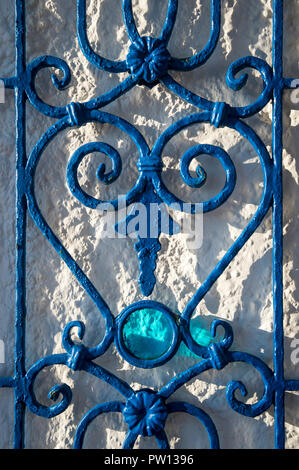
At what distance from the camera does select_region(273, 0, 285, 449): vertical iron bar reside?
24.5 inches

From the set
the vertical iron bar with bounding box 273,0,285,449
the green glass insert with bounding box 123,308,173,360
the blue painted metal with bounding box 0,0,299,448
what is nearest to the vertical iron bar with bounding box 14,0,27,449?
the blue painted metal with bounding box 0,0,299,448

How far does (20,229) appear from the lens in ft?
2.10

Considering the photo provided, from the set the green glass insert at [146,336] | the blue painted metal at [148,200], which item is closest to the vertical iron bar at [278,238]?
the blue painted metal at [148,200]

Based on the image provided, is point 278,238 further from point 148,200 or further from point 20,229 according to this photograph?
point 20,229

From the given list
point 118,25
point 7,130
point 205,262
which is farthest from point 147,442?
point 118,25

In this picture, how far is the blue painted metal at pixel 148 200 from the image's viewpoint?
0.62 m

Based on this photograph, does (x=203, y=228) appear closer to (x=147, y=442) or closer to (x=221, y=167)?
(x=221, y=167)

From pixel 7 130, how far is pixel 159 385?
1.33 ft

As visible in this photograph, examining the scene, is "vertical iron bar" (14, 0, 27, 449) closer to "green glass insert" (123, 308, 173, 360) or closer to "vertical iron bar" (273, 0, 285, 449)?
"green glass insert" (123, 308, 173, 360)

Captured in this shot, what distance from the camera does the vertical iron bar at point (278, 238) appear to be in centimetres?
62

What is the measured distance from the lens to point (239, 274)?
648 millimetres

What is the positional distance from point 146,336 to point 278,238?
8.6 inches

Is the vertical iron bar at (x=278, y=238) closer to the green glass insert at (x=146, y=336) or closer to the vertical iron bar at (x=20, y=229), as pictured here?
the green glass insert at (x=146, y=336)

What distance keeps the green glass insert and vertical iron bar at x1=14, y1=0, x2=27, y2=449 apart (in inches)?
5.5
